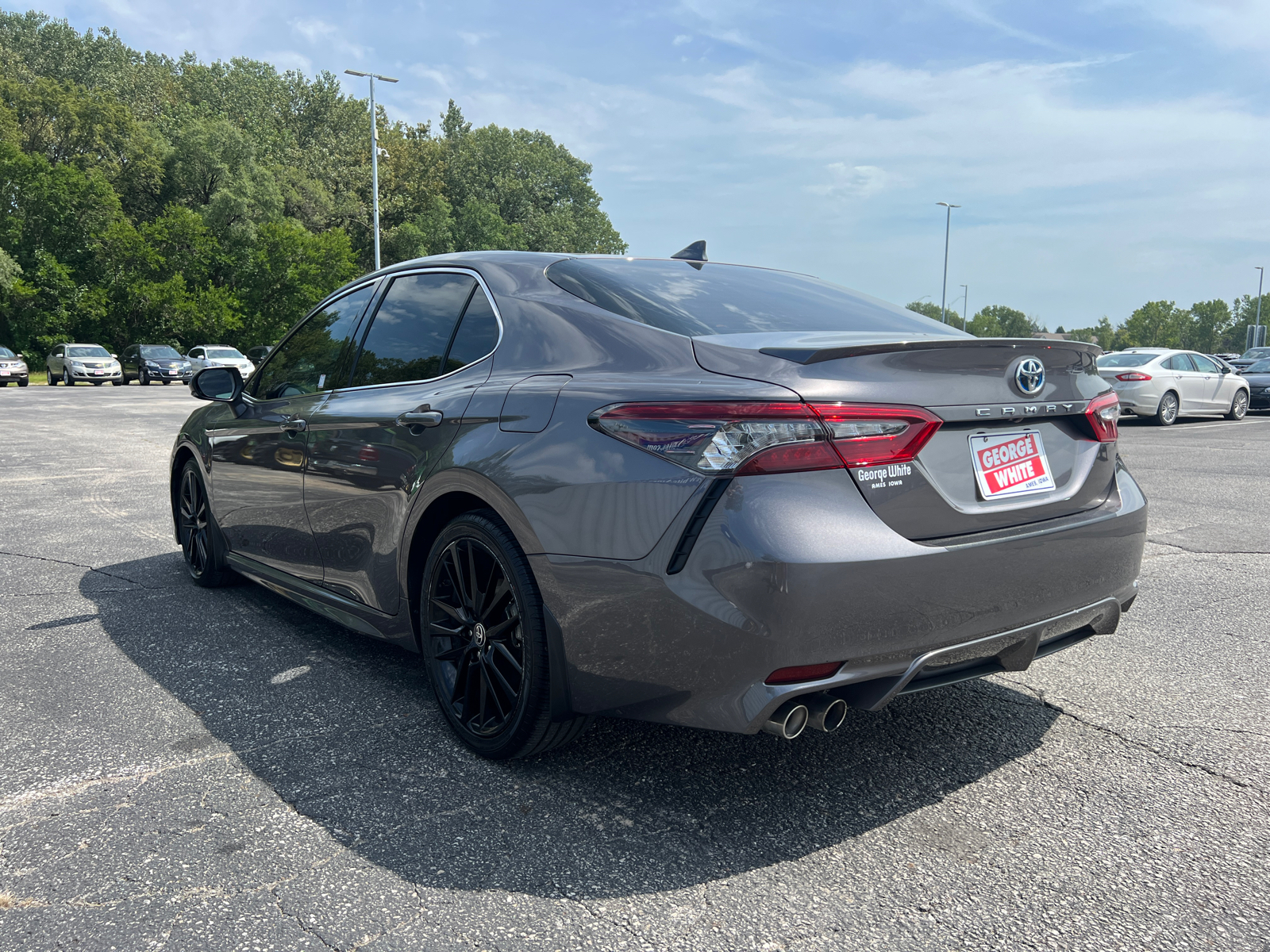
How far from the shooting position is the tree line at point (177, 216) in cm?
4625

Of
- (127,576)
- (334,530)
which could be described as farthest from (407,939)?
(127,576)

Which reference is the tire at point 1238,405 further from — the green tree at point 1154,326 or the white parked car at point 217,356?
the green tree at point 1154,326

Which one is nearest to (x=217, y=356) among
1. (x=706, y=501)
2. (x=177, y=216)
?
(x=177, y=216)

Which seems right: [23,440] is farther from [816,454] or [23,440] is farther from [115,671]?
[816,454]

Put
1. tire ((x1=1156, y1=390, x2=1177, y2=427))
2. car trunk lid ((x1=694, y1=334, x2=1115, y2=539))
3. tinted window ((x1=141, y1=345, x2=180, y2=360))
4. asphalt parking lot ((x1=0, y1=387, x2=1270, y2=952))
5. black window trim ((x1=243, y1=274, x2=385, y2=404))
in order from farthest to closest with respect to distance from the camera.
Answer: tinted window ((x1=141, y1=345, x2=180, y2=360)) < tire ((x1=1156, y1=390, x2=1177, y2=427)) < black window trim ((x1=243, y1=274, x2=385, y2=404)) < car trunk lid ((x1=694, y1=334, x2=1115, y2=539)) < asphalt parking lot ((x1=0, y1=387, x2=1270, y2=952))

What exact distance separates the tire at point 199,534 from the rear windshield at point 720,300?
2726 millimetres

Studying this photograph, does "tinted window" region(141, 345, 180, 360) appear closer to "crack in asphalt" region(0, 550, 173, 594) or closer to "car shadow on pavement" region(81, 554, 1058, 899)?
"crack in asphalt" region(0, 550, 173, 594)

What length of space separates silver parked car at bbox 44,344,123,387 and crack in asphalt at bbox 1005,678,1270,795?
37.6 meters

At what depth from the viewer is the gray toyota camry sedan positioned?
2.31 meters

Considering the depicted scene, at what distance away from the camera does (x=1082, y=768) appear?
2.94 meters

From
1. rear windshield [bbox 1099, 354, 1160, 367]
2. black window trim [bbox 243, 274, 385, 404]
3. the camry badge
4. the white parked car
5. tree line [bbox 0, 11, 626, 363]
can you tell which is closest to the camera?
the camry badge

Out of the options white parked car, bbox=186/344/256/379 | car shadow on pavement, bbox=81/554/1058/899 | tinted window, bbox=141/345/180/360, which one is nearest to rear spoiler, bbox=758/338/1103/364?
car shadow on pavement, bbox=81/554/1058/899

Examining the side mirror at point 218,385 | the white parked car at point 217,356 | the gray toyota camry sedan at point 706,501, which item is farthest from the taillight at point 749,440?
the white parked car at point 217,356

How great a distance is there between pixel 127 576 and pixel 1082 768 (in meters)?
4.91
